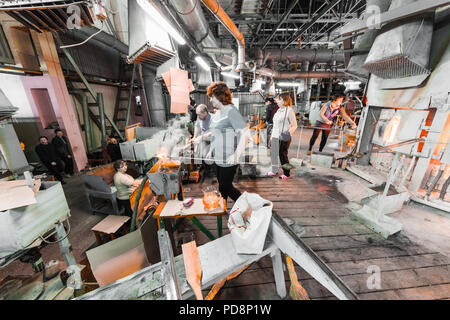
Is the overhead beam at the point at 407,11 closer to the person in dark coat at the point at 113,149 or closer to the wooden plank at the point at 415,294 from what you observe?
the wooden plank at the point at 415,294

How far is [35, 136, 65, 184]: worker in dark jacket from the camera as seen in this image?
18.9 ft

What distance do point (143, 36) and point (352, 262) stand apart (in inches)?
224

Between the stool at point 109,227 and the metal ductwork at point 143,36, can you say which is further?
the metal ductwork at point 143,36

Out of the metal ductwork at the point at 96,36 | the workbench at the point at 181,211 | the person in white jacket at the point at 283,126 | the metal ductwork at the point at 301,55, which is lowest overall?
the workbench at the point at 181,211

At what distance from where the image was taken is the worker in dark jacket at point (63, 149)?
611 centimetres

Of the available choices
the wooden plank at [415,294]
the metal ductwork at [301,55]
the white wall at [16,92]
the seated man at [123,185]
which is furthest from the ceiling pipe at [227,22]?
the white wall at [16,92]

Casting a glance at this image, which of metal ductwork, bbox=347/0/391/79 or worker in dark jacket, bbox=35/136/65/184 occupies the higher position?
metal ductwork, bbox=347/0/391/79

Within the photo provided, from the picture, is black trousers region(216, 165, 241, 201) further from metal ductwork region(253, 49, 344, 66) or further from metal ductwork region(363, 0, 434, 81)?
metal ductwork region(253, 49, 344, 66)

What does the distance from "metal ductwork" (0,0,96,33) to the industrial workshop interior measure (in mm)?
22

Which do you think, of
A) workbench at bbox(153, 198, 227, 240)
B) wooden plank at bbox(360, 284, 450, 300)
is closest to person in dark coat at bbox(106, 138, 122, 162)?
workbench at bbox(153, 198, 227, 240)

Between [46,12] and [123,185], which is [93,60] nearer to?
[46,12]

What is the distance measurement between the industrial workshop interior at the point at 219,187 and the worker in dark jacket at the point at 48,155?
70 mm

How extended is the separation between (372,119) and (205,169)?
5.56m

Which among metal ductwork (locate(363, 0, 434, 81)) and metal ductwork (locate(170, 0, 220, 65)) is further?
metal ductwork (locate(170, 0, 220, 65))
